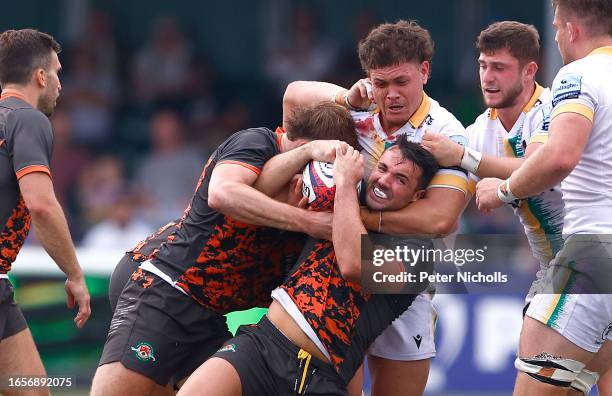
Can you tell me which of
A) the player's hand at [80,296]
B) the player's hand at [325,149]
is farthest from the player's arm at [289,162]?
the player's hand at [80,296]

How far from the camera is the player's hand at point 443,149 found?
5.50m

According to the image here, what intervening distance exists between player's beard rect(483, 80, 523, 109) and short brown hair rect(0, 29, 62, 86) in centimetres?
271

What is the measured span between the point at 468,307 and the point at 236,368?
506cm

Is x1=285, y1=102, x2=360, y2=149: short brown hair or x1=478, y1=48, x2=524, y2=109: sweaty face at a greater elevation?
x1=478, y1=48, x2=524, y2=109: sweaty face

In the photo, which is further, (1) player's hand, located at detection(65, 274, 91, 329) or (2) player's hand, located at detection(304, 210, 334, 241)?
(1) player's hand, located at detection(65, 274, 91, 329)

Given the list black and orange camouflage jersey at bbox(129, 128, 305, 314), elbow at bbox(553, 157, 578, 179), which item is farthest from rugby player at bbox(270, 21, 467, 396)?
elbow at bbox(553, 157, 578, 179)

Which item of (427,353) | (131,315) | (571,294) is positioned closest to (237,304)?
(131,315)

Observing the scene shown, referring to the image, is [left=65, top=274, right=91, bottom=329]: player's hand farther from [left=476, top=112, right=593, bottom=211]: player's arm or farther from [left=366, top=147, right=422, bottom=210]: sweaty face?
[left=476, top=112, right=593, bottom=211]: player's arm

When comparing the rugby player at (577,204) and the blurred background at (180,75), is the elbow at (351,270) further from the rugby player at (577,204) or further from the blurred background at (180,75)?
the blurred background at (180,75)

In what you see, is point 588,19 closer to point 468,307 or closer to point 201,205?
point 201,205

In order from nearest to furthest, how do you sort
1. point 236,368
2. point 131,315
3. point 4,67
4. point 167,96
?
1. point 236,368
2. point 131,315
3. point 4,67
4. point 167,96

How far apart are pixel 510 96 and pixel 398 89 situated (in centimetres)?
68

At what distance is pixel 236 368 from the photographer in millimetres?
5047

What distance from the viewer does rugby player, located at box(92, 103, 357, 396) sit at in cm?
554
